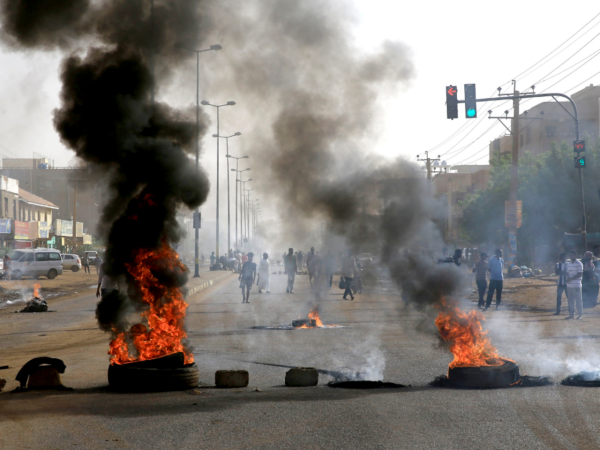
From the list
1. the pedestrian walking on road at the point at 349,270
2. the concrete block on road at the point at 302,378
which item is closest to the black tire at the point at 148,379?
the concrete block on road at the point at 302,378

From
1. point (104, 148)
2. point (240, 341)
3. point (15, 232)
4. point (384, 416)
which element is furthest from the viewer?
point (15, 232)

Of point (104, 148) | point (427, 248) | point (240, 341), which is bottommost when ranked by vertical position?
point (240, 341)

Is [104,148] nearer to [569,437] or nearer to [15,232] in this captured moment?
[569,437]

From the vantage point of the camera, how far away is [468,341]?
27.3 feet

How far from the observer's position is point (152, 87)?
986 centimetres

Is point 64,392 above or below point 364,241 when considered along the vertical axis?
below

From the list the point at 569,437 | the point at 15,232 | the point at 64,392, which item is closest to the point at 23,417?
the point at 64,392

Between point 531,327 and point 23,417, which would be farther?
point 531,327

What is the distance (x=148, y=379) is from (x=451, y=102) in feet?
44.2

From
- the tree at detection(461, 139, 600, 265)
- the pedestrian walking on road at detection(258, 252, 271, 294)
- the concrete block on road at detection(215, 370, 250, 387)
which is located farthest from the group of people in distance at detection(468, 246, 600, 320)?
the tree at detection(461, 139, 600, 265)

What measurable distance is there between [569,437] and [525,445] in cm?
48

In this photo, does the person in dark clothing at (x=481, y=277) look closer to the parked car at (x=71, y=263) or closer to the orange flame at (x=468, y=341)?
the orange flame at (x=468, y=341)

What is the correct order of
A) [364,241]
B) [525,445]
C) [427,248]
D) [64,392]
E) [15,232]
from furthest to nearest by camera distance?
[15,232], [364,241], [427,248], [64,392], [525,445]

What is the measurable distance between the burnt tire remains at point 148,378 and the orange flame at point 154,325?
1.67ft
